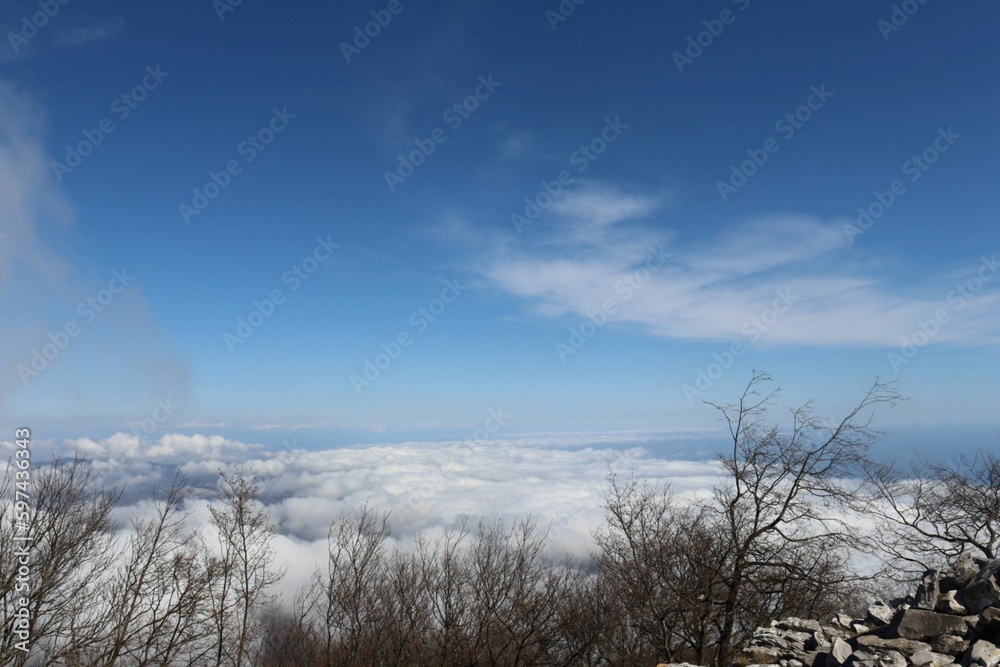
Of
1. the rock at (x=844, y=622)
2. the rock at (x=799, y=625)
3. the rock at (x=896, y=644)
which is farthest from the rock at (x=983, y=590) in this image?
the rock at (x=799, y=625)

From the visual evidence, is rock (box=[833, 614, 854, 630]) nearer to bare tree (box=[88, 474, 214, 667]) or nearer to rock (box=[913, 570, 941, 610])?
rock (box=[913, 570, 941, 610])

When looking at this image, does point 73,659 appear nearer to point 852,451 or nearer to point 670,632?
point 670,632

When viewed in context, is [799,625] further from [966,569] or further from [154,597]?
[154,597]

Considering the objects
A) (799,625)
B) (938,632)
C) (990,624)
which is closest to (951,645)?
(938,632)

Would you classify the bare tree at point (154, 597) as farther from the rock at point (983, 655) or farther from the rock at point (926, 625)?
the rock at point (983, 655)

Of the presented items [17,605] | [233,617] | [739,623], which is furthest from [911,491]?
[233,617]

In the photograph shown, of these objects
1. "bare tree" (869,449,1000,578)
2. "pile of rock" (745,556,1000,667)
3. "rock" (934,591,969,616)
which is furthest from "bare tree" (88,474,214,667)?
"bare tree" (869,449,1000,578)
